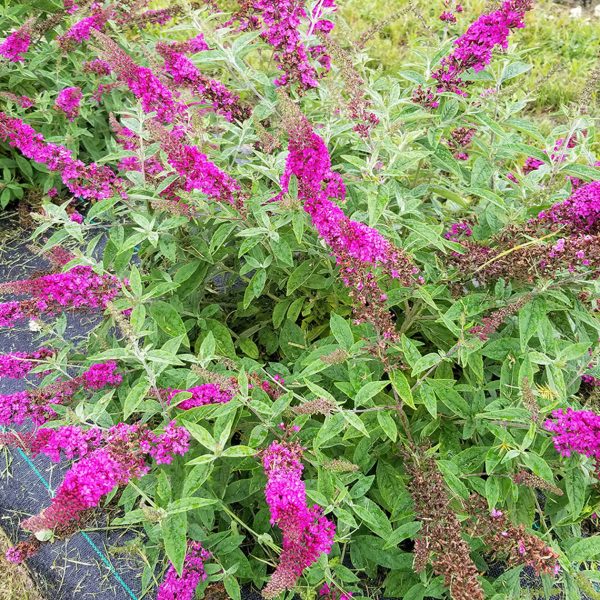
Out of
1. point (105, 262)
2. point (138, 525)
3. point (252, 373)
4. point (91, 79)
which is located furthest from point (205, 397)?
point (91, 79)

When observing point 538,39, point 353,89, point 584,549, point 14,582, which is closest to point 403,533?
point 584,549

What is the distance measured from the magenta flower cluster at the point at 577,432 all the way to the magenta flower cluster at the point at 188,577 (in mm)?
1155

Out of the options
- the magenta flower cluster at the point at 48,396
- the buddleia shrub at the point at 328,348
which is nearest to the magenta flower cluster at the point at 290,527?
the buddleia shrub at the point at 328,348

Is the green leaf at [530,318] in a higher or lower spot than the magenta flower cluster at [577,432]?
higher

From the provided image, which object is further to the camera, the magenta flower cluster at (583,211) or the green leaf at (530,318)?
the green leaf at (530,318)

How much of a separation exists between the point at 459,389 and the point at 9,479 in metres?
2.01

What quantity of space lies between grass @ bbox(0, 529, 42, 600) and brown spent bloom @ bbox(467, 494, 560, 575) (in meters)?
1.81

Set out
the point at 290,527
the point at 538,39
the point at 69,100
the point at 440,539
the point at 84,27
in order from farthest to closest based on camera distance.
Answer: the point at 538,39, the point at 84,27, the point at 69,100, the point at 440,539, the point at 290,527

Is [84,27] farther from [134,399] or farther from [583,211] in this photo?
[583,211]

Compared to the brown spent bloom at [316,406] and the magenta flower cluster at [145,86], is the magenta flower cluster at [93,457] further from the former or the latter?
the magenta flower cluster at [145,86]

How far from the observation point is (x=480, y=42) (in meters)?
2.06

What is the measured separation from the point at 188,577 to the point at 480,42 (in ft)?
6.45

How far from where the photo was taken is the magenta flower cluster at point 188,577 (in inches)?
73.9

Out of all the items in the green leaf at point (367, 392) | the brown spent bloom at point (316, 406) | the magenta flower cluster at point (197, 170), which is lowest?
the green leaf at point (367, 392)
